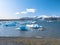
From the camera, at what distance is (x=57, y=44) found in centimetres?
490

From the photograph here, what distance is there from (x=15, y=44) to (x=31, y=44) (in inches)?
17.3

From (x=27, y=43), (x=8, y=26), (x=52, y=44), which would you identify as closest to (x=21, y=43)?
(x=27, y=43)

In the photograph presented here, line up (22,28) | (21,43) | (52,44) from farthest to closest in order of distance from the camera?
(22,28)
(21,43)
(52,44)

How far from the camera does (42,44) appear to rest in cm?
504

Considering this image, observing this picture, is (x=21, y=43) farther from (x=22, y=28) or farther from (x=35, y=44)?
(x=22, y=28)

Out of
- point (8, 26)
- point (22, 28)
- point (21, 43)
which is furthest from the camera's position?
point (8, 26)

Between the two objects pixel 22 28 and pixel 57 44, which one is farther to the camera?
pixel 22 28

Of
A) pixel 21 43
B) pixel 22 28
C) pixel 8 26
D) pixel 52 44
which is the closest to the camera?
pixel 52 44

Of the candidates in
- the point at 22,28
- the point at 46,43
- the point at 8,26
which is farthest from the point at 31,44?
the point at 8,26

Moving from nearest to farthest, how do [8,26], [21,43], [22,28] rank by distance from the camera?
[21,43] → [22,28] → [8,26]

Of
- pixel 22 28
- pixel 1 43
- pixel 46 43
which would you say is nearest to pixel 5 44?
pixel 1 43

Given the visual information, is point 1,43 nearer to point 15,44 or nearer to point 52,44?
point 15,44

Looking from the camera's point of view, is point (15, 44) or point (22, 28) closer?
point (15, 44)

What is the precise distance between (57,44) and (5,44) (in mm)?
1408
